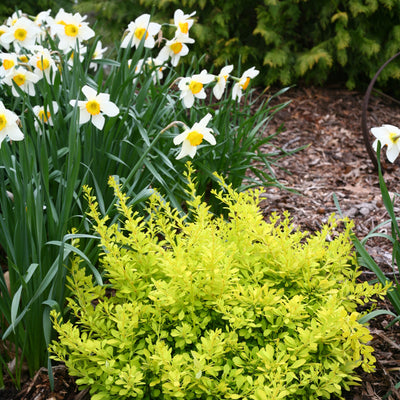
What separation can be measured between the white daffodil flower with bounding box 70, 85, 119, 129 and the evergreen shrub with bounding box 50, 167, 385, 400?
0.48 m

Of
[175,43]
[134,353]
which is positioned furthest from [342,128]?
[134,353]

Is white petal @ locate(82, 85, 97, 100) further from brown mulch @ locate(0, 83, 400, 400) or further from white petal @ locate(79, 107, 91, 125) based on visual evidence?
brown mulch @ locate(0, 83, 400, 400)

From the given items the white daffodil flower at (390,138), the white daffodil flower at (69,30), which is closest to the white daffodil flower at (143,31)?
the white daffodil flower at (69,30)

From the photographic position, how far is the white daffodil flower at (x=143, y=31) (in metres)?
2.14

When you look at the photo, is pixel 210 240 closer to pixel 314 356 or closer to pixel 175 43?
pixel 314 356

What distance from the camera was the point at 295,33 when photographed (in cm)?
456

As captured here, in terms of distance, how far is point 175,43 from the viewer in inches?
87.0

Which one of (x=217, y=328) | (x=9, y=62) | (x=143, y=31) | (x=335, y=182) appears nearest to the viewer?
(x=217, y=328)

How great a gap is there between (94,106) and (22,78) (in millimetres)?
498

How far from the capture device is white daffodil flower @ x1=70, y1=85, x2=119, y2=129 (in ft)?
5.63

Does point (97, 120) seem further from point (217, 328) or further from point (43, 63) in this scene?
point (217, 328)

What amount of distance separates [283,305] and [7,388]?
1.02 meters

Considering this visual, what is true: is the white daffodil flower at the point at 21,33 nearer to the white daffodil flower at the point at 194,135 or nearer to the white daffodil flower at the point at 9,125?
the white daffodil flower at the point at 9,125

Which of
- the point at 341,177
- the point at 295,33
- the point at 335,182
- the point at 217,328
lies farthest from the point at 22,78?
the point at 295,33
